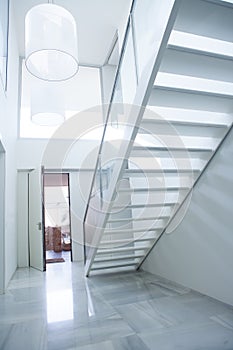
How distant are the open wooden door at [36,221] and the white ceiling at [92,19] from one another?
3.17 m

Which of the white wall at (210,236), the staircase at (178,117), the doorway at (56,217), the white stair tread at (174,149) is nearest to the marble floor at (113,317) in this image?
the white wall at (210,236)

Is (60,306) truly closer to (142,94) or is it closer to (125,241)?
(125,241)

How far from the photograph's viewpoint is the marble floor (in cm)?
203

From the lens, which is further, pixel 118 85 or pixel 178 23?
pixel 118 85

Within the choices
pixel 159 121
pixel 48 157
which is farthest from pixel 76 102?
pixel 159 121

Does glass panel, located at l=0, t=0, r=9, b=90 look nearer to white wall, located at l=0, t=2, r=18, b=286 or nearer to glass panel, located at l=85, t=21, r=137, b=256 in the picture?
white wall, located at l=0, t=2, r=18, b=286

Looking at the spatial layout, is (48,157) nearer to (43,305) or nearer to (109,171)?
(109,171)

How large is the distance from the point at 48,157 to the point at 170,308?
16.1 ft

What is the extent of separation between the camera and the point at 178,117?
8.77 ft

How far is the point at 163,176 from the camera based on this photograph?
3348 millimetres

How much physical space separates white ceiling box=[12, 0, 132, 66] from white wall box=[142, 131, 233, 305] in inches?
171

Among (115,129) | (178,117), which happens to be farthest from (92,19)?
(178,117)

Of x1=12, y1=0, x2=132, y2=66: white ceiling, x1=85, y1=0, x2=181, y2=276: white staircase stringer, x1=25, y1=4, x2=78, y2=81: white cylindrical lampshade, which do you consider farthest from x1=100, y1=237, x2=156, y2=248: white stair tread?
x1=12, y1=0, x2=132, y2=66: white ceiling

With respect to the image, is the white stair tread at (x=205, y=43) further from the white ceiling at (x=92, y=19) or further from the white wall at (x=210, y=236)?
the white ceiling at (x=92, y=19)
